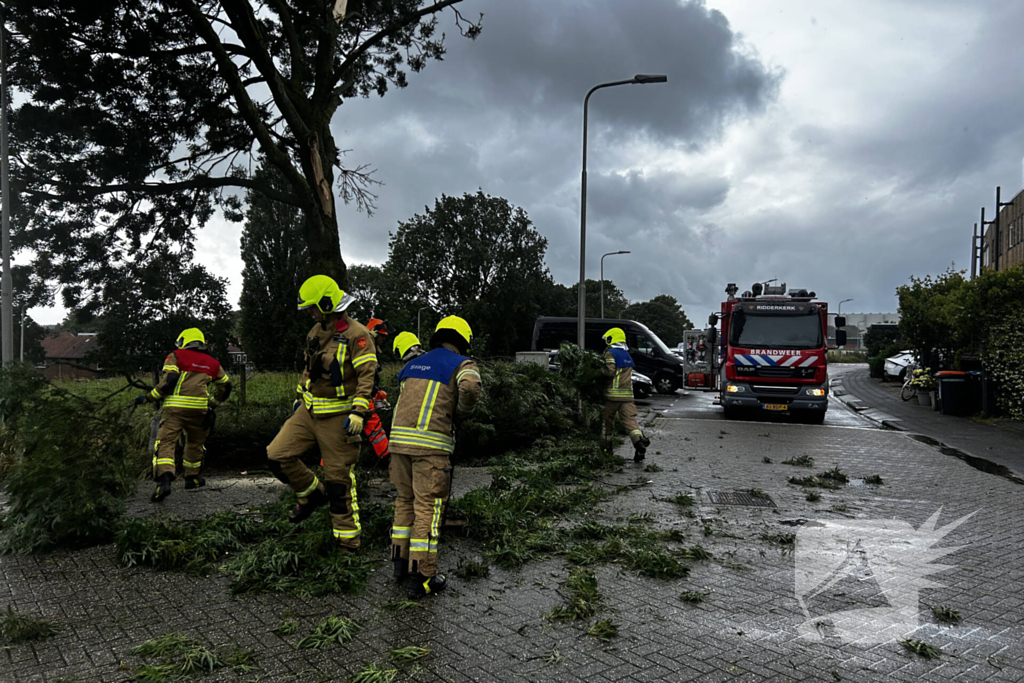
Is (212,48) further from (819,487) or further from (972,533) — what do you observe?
(972,533)

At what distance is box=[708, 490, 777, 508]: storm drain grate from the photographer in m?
7.18

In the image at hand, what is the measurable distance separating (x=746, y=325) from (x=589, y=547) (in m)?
12.0

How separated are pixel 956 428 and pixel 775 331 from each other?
4.14 m

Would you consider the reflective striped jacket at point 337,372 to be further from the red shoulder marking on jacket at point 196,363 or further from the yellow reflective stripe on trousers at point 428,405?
the red shoulder marking on jacket at point 196,363

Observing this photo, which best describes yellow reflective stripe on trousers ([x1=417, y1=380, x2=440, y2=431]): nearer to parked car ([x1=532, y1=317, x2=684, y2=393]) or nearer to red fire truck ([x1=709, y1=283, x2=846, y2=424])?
red fire truck ([x1=709, y1=283, x2=846, y2=424])

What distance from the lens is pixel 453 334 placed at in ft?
16.2

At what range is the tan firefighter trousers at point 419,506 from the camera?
14.5 feet

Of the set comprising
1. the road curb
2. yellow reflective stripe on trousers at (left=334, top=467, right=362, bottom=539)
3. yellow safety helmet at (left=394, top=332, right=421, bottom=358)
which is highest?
yellow safety helmet at (left=394, top=332, right=421, bottom=358)

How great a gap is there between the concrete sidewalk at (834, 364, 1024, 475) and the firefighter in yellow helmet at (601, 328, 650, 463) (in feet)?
16.4

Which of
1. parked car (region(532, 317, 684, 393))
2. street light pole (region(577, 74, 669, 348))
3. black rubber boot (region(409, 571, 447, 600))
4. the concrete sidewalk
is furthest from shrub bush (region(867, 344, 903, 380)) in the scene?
black rubber boot (region(409, 571, 447, 600))

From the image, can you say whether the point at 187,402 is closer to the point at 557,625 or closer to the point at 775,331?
the point at 557,625

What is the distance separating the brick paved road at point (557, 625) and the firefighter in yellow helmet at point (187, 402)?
193 cm

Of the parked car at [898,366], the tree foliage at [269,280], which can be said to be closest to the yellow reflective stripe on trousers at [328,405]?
the parked car at [898,366]

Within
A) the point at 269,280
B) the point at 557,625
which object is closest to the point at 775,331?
the point at 557,625
